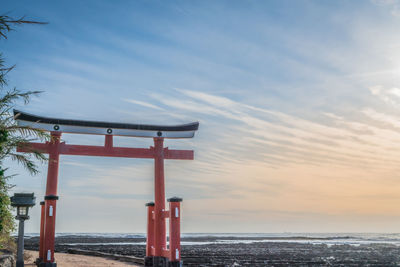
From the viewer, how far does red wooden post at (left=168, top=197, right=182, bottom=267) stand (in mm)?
13859

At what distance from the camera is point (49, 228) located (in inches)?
538

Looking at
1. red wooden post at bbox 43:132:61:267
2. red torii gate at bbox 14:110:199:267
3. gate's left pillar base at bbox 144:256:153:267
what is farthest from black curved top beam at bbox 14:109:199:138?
gate's left pillar base at bbox 144:256:153:267

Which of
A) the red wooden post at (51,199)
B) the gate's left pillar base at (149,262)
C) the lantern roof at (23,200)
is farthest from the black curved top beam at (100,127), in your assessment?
the gate's left pillar base at (149,262)

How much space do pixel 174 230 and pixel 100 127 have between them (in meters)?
5.03

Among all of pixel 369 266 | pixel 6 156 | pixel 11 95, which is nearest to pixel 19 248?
pixel 6 156

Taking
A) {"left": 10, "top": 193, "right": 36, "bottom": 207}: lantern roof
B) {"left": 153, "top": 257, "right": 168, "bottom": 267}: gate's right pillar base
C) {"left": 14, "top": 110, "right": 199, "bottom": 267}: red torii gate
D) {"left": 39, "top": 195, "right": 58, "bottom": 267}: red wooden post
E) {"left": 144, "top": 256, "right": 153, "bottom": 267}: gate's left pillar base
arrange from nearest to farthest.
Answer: {"left": 10, "top": 193, "right": 36, "bottom": 207}: lantern roof < {"left": 39, "top": 195, "right": 58, "bottom": 267}: red wooden post < {"left": 14, "top": 110, "right": 199, "bottom": 267}: red torii gate < {"left": 153, "top": 257, "right": 168, "bottom": 267}: gate's right pillar base < {"left": 144, "top": 256, "right": 153, "bottom": 267}: gate's left pillar base

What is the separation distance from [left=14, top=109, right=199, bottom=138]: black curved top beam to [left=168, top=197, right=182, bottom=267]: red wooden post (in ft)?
10.3

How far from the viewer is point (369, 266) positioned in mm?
20844

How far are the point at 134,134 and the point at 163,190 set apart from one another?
2.56 metres

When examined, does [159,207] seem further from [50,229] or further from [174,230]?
[50,229]

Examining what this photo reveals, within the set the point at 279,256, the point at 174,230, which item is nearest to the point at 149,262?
the point at 174,230

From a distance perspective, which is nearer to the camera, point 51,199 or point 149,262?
point 51,199

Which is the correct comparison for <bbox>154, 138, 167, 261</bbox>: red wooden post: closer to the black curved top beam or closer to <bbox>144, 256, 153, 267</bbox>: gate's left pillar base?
<bbox>144, 256, 153, 267</bbox>: gate's left pillar base

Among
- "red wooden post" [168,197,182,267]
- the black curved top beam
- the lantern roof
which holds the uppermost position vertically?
the black curved top beam
